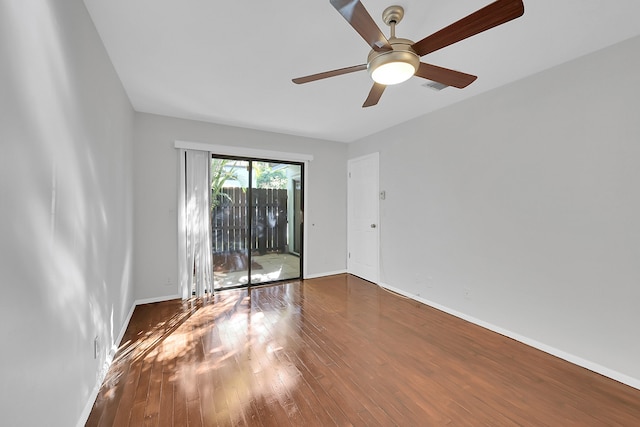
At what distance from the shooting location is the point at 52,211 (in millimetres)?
1252

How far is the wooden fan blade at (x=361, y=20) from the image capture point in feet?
4.01

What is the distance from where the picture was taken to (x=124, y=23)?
71.9 inches

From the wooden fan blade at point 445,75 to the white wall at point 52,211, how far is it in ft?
6.65

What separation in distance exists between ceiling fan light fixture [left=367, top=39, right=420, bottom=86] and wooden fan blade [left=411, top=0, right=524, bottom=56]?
66 mm

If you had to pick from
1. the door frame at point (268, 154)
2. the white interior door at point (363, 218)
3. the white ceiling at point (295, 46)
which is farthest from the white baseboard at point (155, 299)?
the white interior door at point (363, 218)

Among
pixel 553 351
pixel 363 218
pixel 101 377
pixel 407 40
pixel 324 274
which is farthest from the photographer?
pixel 324 274

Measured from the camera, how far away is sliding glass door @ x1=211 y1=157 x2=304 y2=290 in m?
4.07

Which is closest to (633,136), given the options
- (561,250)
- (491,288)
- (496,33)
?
(561,250)

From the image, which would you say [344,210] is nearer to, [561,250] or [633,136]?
[561,250]

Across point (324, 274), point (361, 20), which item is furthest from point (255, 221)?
point (361, 20)

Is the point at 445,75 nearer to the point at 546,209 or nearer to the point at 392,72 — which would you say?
the point at 392,72

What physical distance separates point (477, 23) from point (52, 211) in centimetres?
233

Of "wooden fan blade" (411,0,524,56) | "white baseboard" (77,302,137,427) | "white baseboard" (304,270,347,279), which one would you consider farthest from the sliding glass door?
"wooden fan blade" (411,0,524,56)

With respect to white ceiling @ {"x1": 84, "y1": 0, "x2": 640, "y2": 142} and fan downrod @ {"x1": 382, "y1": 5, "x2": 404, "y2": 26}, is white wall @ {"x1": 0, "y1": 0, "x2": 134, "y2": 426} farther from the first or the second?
fan downrod @ {"x1": 382, "y1": 5, "x2": 404, "y2": 26}
